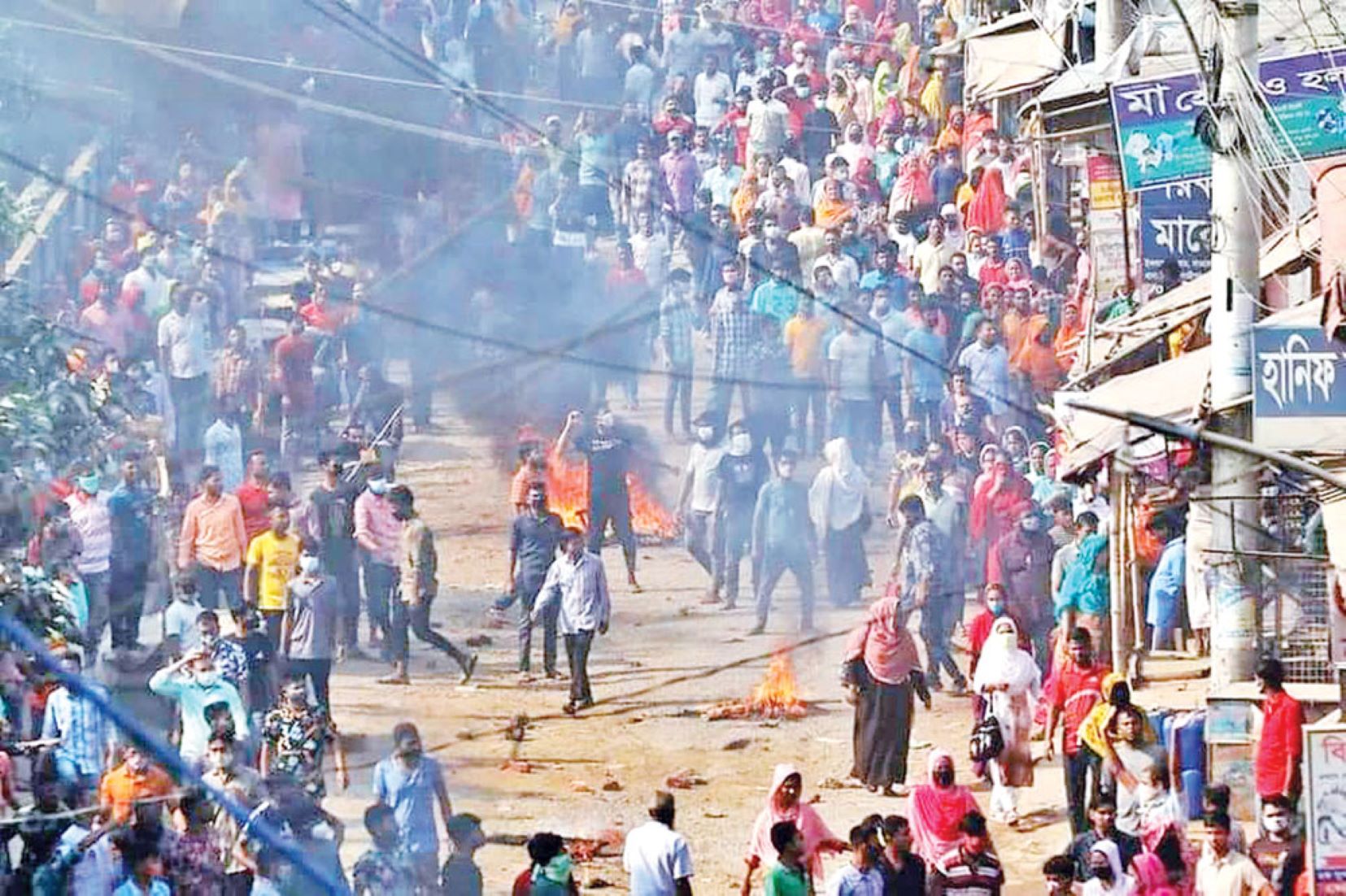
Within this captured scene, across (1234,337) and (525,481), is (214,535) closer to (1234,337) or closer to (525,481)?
(525,481)

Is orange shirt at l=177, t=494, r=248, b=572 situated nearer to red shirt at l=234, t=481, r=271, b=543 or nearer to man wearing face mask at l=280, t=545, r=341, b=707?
red shirt at l=234, t=481, r=271, b=543

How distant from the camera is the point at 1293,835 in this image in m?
14.3

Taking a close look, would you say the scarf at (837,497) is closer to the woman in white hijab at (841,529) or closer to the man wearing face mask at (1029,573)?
the woman in white hijab at (841,529)

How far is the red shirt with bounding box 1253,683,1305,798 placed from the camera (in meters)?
15.1

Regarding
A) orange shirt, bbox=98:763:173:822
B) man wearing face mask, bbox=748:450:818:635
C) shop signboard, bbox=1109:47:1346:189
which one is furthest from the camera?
man wearing face mask, bbox=748:450:818:635

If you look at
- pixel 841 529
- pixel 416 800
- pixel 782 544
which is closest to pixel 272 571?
pixel 782 544

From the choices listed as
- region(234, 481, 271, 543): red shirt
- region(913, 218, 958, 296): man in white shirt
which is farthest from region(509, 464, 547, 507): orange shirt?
region(913, 218, 958, 296): man in white shirt

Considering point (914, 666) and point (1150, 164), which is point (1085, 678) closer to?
point (914, 666)

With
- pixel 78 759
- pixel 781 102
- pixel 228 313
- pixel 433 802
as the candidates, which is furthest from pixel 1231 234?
pixel 781 102

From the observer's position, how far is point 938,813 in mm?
14906

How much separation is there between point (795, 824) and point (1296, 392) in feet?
8.26

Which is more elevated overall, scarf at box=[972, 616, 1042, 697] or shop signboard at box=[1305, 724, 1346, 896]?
scarf at box=[972, 616, 1042, 697]

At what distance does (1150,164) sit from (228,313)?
25.5 feet

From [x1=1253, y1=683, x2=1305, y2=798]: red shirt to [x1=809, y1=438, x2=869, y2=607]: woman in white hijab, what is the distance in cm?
542
